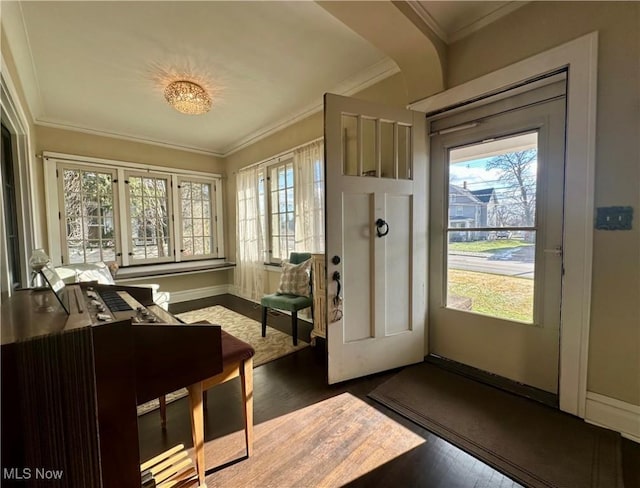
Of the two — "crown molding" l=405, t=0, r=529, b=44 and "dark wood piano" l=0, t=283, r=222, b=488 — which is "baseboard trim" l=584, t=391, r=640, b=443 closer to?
"dark wood piano" l=0, t=283, r=222, b=488

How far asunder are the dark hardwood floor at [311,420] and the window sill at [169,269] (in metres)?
2.72

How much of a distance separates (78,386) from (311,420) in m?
1.36

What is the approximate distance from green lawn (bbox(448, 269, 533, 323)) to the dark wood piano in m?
2.09

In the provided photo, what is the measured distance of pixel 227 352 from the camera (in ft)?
4.70

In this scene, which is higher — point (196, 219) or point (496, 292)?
point (196, 219)

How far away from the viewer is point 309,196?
11.5ft

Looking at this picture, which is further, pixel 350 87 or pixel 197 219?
pixel 197 219

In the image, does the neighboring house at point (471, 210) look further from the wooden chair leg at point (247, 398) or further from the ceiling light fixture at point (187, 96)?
the ceiling light fixture at point (187, 96)

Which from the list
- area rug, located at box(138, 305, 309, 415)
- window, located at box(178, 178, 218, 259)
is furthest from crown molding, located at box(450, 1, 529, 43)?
window, located at box(178, 178, 218, 259)

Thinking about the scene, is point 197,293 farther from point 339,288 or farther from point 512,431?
point 512,431

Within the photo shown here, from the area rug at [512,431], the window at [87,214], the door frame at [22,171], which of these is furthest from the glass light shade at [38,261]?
the window at [87,214]

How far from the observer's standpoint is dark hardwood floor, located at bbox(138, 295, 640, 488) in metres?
1.34

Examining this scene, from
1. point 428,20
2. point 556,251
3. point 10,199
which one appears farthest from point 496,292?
point 10,199

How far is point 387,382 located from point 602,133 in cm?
209
